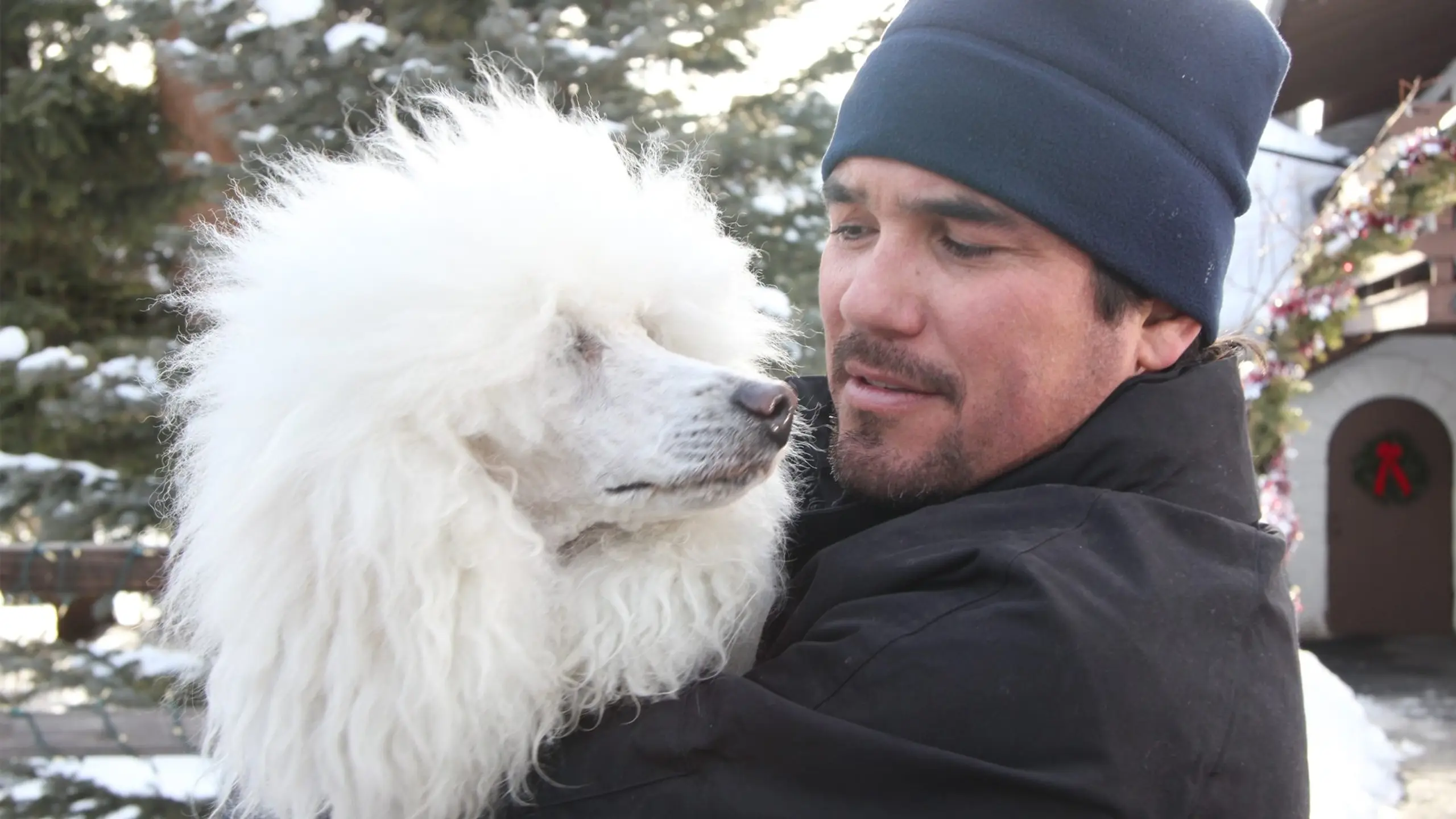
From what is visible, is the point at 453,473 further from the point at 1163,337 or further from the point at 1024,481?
the point at 1163,337

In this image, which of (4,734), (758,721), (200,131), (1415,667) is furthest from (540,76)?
(1415,667)

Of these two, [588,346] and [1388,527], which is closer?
[588,346]

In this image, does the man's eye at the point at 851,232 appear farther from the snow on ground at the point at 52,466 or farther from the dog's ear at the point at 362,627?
the snow on ground at the point at 52,466

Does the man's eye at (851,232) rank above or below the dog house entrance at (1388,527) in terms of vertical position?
above

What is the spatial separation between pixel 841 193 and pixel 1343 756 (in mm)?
2610

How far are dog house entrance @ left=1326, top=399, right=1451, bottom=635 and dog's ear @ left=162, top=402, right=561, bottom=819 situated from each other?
31.3ft

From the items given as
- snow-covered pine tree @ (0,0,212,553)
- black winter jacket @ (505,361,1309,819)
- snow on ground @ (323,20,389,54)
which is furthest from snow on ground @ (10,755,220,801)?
black winter jacket @ (505,361,1309,819)

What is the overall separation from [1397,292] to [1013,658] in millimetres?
6994

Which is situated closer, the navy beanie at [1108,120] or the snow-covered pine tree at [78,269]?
the navy beanie at [1108,120]

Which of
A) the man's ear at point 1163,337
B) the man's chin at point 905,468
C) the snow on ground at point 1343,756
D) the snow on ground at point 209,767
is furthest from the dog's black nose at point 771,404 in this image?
the snow on ground at point 209,767

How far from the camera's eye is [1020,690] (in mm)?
980

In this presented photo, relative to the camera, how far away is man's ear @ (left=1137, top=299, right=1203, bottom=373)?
1394 mm

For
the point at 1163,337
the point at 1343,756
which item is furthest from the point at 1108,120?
the point at 1343,756

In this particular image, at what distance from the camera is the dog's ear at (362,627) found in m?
1.16
